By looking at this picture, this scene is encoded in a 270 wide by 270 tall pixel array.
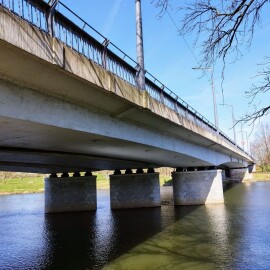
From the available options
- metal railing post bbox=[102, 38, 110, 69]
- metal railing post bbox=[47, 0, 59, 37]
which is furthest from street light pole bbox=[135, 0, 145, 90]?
metal railing post bbox=[47, 0, 59, 37]

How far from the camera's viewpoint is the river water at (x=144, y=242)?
13.7 m

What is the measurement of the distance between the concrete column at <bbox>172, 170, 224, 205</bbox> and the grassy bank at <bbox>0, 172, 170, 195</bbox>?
1690 inches

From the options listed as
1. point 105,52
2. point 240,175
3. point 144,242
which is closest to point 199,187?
point 144,242

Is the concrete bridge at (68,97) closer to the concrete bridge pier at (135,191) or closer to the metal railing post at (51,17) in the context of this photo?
the metal railing post at (51,17)

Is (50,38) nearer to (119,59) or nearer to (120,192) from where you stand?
(119,59)

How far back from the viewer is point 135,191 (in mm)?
35500

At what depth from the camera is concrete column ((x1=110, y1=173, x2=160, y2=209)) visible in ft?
115

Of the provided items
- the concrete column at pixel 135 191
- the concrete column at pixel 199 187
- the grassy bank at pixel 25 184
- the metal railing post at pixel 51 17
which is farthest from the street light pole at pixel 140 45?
the grassy bank at pixel 25 184

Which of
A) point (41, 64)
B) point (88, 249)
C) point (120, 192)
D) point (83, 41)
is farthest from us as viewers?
point (120, 192)

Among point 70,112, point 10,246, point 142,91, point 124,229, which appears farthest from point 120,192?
point 70,112

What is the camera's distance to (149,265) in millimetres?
13305

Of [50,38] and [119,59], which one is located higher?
[119,59]

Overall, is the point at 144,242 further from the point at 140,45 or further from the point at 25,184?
the point at 25,184

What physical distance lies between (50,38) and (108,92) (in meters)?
2.95
